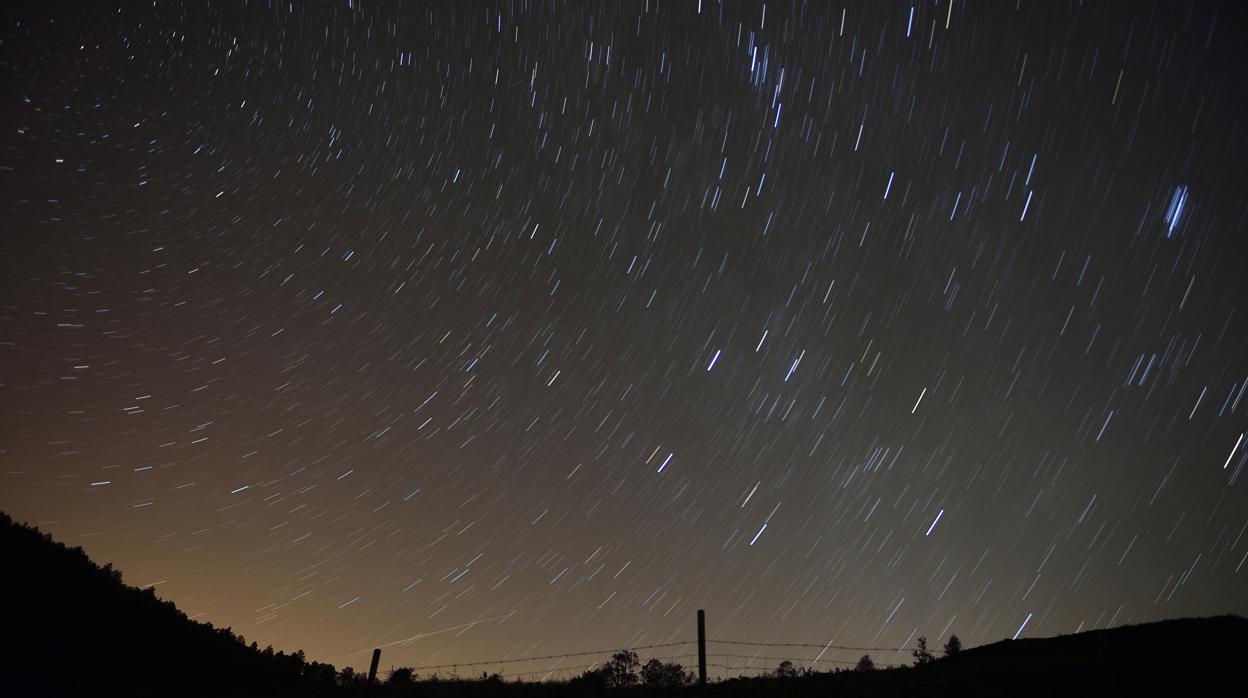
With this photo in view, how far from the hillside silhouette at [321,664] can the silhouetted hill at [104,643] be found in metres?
0.06

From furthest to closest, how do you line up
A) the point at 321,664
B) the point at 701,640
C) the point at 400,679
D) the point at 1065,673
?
the point at 321,664 < the point at 400,679 < the point at 1065,673 < the point at 701,640

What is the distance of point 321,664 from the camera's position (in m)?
29.1

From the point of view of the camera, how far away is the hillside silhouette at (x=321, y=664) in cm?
1380

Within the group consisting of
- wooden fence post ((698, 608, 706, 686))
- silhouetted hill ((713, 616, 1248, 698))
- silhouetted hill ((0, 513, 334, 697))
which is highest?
silhouetted hill ((0, 513, 334, 697))

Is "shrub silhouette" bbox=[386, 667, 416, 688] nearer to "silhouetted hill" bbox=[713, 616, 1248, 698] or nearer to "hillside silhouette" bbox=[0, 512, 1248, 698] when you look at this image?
"hillside silhouette" bbox=[0, 512, 1248, 698]

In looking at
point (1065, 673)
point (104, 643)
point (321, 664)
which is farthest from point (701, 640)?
point (321, 664)

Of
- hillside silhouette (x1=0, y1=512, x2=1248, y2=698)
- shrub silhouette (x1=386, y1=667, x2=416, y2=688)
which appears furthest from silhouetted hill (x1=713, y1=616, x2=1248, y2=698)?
shrub silhouette (x1=386, y1=667, x2=416, y2=688)

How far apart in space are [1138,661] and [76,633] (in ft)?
94.0

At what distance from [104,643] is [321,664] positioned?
32.8ft

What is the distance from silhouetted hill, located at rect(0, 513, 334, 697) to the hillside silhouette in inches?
2.4

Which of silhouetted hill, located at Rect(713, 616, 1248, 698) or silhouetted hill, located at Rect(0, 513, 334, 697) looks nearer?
silhouetted hill, located at Rect(713, 616, 1248, 698)

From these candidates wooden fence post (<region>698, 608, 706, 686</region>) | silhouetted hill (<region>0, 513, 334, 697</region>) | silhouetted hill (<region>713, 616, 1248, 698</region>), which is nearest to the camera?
wooden fence post (<region>698, 608, 706, 686</region>)

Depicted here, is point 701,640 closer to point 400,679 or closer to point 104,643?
point 400,679

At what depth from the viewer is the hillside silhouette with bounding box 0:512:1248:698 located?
543 inches
